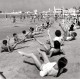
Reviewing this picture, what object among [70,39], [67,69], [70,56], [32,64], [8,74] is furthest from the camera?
[70,39]

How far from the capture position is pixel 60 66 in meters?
5.93

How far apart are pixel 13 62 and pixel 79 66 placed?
2430mm

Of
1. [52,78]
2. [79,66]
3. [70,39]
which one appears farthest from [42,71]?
[70,39]

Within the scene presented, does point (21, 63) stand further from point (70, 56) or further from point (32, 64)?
point (70, 56)

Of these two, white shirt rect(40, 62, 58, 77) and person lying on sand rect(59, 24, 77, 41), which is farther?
person lying on sand rect(59, 24, 77, 41)

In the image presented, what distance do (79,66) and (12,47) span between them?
13.2 feet

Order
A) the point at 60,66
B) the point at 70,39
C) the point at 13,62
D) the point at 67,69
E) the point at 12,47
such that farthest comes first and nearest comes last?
the point at 70,39
the point at 12,47
the point at 13,62
the point at 67,69
the point at 60,66

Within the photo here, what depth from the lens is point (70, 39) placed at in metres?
11.9

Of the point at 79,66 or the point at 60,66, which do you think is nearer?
the point at 60,66

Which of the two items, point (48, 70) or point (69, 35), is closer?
point (48, 70)

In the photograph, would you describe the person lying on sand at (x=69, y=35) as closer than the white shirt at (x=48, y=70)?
No

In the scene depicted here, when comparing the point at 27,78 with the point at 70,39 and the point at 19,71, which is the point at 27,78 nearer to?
the point at 19,71

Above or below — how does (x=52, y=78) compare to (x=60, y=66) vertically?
below

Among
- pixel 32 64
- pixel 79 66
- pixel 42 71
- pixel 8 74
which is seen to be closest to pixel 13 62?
pixel 32 64
